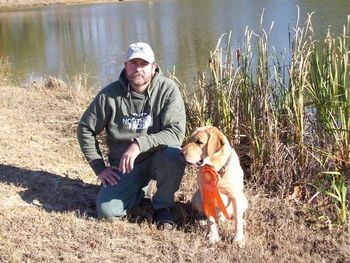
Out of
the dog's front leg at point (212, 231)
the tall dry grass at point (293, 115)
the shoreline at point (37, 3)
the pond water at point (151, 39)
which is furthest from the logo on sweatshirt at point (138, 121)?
the shoreline at point (37, 3)

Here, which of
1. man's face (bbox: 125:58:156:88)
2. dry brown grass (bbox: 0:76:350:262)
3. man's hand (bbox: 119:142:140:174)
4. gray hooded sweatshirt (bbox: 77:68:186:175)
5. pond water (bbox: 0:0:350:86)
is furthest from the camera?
pond water (bbox: 0:0:350:86)

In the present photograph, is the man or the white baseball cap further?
the man

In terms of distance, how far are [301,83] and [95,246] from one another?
7.09 ft

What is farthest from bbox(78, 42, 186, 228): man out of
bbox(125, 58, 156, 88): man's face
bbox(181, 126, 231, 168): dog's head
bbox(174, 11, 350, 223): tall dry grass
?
bbox(174, 11, 350, 223): tall dry grass

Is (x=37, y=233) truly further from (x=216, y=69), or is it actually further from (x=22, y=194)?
(x=216, y=69)

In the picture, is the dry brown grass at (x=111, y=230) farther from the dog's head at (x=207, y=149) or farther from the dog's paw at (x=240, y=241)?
the dog's head at (x=207, y=149)

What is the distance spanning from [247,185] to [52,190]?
168cm

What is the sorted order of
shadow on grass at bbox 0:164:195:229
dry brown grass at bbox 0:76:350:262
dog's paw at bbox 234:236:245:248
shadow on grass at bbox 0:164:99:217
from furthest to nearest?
1. shadow on grass at bbox 0:164:99:217
2. shadow on grass at bbox 0:164:195:229
3. dog's paw at bbox 234:236:245:248
4. dry brown grass at bbox 0:76:350:262

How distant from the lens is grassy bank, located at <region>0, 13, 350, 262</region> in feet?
10.9

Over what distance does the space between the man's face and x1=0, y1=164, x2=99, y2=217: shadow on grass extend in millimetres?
1098

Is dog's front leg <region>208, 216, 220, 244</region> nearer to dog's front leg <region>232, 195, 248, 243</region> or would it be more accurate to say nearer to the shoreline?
dog's front leg <region>232, 195, 248, 243</region>

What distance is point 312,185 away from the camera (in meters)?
4.03

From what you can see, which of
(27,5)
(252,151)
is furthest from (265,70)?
(27,5)

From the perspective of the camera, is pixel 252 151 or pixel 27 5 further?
pixel 27 5
